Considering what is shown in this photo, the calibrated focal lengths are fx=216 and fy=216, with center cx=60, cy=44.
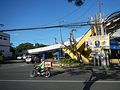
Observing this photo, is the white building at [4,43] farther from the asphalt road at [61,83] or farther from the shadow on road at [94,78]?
the shadow on road at [94,78]

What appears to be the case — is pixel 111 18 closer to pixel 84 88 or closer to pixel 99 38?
pixel 99 38

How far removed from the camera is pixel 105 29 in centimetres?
2627

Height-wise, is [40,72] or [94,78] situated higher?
[40,72]

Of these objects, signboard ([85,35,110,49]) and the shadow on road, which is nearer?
the shadow on road

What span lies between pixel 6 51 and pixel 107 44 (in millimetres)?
47974

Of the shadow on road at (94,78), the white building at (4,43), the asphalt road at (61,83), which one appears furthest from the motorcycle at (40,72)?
the white building at (4,43)

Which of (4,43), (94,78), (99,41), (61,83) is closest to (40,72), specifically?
(61,83)

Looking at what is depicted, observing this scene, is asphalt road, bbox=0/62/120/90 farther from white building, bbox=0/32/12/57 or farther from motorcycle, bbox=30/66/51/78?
white building, bbox=0/32/12/57

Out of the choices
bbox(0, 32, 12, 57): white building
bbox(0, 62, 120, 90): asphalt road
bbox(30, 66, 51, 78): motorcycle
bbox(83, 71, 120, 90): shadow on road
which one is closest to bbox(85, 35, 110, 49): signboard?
bbox(83, 71, 120, 90): shadow on road

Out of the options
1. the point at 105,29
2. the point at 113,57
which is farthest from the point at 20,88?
the point at 113,57

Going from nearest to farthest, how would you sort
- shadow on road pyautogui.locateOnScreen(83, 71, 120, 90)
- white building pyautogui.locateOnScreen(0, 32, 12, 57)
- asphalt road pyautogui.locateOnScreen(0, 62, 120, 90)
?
asphalt road pyautogui.locateOnScreen(0, 62, 120, 90), shadow on road pyautogui.locateOnScreen(83, 71, 120, 90), white building pyautogui.locateOnScreen(0, 32, 12, 57)

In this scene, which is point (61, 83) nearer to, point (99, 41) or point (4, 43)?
point (99, 41)

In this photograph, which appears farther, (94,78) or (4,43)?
(4,43)

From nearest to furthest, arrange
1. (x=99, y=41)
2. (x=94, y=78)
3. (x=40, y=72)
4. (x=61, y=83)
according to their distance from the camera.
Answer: (x=61, y=83) < (x=94, y=78) < (x=40, y=72) < (x=99, y=41)
